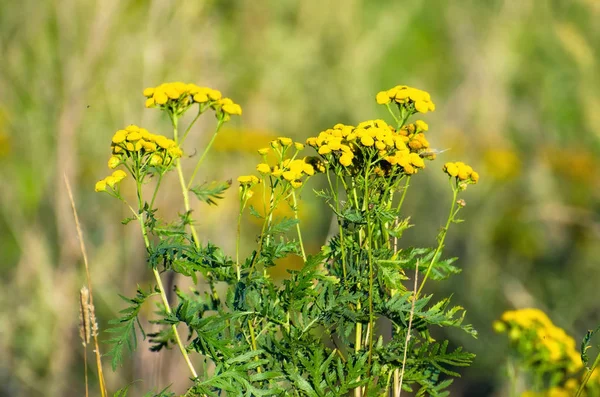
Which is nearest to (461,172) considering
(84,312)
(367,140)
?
(367,140)

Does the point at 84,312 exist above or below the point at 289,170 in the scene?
below

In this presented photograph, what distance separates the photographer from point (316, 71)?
571 centimetres

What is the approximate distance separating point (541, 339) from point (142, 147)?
1.22 metres

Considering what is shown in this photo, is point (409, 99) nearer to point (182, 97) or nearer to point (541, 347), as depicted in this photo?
point (182, 97)

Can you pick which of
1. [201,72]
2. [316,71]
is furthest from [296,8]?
A: [201,72]

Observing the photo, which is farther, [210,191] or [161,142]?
[210,191]

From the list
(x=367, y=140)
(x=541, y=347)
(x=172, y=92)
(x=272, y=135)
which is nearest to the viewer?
(x=367, y=140)

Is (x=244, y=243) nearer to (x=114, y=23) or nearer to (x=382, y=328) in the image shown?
(x=382, y=328)

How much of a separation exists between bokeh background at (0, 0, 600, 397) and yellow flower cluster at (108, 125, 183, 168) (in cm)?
109

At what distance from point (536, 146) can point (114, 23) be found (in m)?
3.07

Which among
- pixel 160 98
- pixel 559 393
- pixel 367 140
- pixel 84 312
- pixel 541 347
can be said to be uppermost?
pixel 160 98

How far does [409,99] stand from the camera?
60.2 inches

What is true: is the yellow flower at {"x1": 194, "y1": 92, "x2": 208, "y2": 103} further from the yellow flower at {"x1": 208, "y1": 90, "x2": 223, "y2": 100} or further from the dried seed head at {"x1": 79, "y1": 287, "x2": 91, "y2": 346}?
the dried seed head at {"x1": 79, "y1": 287, "x2": 91, "y2": 346}

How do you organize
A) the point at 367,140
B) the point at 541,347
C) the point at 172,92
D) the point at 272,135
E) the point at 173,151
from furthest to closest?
1. the point at 272,135
2. the point at 541,347
3. the point at 172,92
4. the point at 173,151
5. the point at 367,140
